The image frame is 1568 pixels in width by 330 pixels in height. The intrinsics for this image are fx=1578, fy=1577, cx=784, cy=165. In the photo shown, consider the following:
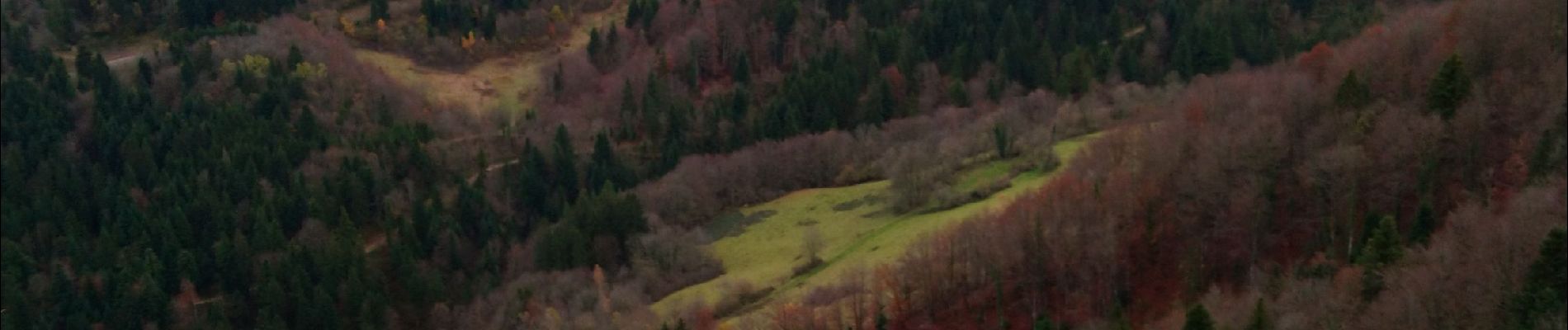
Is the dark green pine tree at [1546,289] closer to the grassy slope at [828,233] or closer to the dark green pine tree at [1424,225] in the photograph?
the dark green pine tree at [1424,225]

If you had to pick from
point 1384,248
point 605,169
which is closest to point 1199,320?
point 1384,248

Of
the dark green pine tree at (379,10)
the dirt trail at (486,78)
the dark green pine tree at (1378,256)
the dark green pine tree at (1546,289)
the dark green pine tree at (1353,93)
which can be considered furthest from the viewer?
the dark green pine tree at (379,10)

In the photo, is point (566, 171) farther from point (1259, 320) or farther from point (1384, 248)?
point (1384, 248)

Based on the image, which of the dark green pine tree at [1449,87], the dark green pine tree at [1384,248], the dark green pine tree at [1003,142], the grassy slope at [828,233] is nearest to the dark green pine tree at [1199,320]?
the dark green pine tree at [1384,248]

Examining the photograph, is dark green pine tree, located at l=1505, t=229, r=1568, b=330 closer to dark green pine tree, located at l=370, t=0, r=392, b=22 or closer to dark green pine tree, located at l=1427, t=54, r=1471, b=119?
dark green pine tree, located at l=1427, t=54, r=1471, b=119

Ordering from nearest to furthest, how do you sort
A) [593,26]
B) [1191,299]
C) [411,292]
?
[1191,299]
[411,292]
[593,26]

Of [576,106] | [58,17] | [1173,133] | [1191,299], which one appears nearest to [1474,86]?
[1191,299]

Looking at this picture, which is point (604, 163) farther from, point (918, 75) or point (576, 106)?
point (918, 75)
